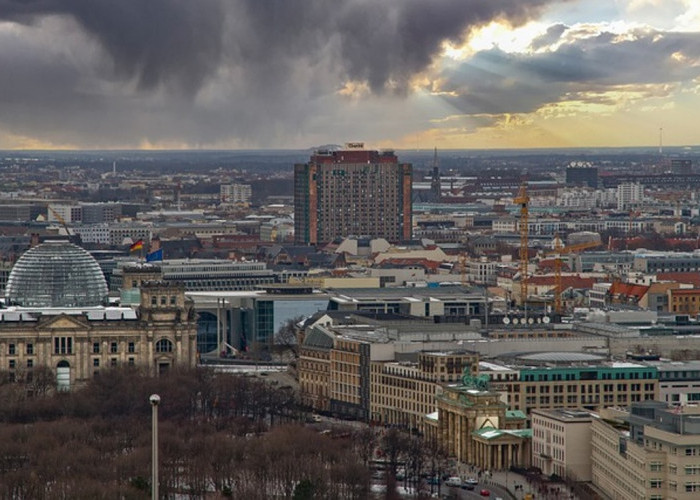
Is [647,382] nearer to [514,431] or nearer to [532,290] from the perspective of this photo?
[514,431]

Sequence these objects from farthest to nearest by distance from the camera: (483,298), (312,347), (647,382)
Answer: (483,298) → (312,347) → (647,382)

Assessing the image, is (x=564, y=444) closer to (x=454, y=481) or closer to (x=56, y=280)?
(x=454, y=481)

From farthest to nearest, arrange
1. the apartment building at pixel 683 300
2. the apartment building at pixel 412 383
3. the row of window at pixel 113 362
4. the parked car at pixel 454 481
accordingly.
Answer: the apartment building at pixel 683 300 < the row of window at pixel 113 362 < the apartment building at pixel 412 383 < the parked car at pixel 454 481

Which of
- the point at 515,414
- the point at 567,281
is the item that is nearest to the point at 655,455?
the point at 515,414

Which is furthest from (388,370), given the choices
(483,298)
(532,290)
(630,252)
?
(630,252)

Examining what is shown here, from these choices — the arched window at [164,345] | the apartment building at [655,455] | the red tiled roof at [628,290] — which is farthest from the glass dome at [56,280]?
the apartment building at [655,455]

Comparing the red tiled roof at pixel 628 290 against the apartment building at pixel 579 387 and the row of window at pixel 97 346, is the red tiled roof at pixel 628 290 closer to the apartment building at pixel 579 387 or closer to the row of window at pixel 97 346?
the row of window at pixel 97 346

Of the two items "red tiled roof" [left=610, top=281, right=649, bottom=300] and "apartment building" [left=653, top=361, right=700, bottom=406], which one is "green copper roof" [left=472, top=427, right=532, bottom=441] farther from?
"red tiled roof" [left=610, top=281, right=649, bottom=300]

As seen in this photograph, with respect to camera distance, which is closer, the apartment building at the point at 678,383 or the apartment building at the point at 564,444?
the apartment building at the point at 564,444
